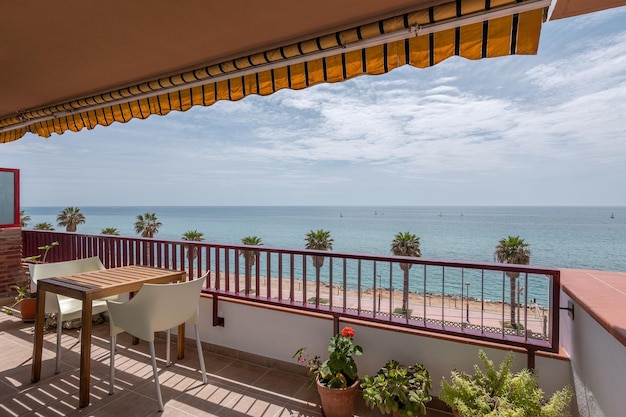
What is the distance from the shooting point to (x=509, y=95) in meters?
34.2

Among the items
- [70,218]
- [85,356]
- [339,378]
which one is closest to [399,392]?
[339,378]

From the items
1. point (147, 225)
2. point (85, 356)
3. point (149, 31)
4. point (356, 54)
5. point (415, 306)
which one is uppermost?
point (149, 31)

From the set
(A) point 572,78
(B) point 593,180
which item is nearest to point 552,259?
(B) point 593,180

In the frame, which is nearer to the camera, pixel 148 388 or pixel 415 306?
pixel 148 388

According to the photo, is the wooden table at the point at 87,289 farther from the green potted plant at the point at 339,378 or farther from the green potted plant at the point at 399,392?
the green potted plant at the point at 399,392

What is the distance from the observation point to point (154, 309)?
226cm

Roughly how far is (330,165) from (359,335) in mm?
47535

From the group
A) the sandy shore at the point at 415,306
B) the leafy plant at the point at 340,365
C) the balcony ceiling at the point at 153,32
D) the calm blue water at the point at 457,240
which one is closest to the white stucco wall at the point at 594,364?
the sandy shore at the point at 415,306

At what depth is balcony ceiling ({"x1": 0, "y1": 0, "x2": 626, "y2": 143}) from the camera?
170cm

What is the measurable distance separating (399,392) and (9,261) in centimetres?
567

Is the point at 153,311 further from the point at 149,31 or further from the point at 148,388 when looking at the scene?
the point at 149,31

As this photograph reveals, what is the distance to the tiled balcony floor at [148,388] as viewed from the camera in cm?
229

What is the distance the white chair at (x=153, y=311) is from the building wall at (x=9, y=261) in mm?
3557

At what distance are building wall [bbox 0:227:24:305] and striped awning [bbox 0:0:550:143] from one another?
115 inches
